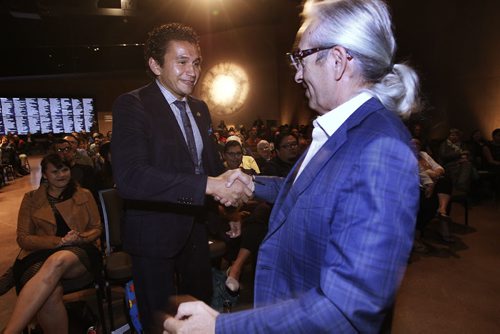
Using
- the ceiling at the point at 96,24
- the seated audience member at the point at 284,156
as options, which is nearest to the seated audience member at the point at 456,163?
the seated audience member at the point at 284,156

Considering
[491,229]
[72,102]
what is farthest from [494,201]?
[72,102]

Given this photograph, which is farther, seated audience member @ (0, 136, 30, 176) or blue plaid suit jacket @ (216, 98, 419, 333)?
seated audience member @ (0, 136, 30, 176)

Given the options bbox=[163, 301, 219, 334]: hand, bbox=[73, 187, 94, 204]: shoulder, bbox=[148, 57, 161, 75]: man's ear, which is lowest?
bbox=[73, 187, 94, 204]: shoulder

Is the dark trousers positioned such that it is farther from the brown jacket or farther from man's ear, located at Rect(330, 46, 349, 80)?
the brown jacket

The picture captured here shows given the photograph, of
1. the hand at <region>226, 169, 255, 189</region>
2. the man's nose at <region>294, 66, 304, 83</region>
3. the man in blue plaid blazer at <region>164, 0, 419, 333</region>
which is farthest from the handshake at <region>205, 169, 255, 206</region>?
the man's nose at <region>294, 66, 304, 83</region>

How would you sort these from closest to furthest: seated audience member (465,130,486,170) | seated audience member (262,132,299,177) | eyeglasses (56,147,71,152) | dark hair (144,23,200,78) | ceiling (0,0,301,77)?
1. dark hair (144,23,200,78)
2. seated audience member (262,132,299,177)
3. eyeglasses (56,147,71,152)
4. seated audience member (465,130,486,170)
5. ceiling (0,0,301,77)

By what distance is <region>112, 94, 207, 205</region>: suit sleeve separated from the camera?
1.49 meters

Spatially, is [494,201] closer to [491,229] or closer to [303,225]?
[491,229]

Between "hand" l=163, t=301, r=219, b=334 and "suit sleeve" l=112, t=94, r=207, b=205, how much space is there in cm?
67

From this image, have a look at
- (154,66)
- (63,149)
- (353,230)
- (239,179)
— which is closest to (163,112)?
(154,66)

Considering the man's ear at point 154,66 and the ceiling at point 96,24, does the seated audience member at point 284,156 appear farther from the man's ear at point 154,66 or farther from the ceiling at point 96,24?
the ceiling at point 96,24

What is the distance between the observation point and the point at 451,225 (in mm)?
5574

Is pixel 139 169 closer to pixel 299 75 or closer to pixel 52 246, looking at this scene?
pixel 299 75

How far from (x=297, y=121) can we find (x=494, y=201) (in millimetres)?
8615
